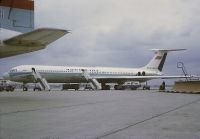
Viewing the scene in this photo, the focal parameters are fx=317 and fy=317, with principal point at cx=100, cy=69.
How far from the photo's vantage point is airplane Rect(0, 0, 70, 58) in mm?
12289

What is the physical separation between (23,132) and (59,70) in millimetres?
37385

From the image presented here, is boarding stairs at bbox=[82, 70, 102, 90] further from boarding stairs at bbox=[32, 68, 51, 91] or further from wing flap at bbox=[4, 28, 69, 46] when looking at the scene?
wing flap at bbox=[4, 28, 69, 46]

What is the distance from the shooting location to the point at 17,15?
43.3 ft

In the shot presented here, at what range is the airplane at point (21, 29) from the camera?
40.3ft

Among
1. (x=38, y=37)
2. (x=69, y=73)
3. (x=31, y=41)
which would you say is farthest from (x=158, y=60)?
(x=38, y=37)

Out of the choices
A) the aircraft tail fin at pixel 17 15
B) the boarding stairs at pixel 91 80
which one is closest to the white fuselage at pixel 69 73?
the boarding stairs at pixel 91 80

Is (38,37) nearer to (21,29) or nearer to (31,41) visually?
(31,41)

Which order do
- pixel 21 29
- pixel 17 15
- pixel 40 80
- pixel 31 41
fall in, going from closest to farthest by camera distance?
pixel 31 41, pixel 17 15, pixel 21 29, pixel 40 80

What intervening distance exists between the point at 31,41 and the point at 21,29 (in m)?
1.12

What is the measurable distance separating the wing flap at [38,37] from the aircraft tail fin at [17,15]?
831mm

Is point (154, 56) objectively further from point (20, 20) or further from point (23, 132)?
point (23, 132)

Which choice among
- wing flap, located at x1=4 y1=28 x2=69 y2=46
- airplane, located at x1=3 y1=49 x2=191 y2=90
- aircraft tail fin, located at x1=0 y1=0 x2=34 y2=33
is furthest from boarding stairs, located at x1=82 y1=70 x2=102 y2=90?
wing flap, located at x1=4 y1=28 x2=69 y2=46

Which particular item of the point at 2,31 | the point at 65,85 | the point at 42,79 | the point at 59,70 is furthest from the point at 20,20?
the point at 65,85

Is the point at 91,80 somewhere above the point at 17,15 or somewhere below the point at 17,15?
below
